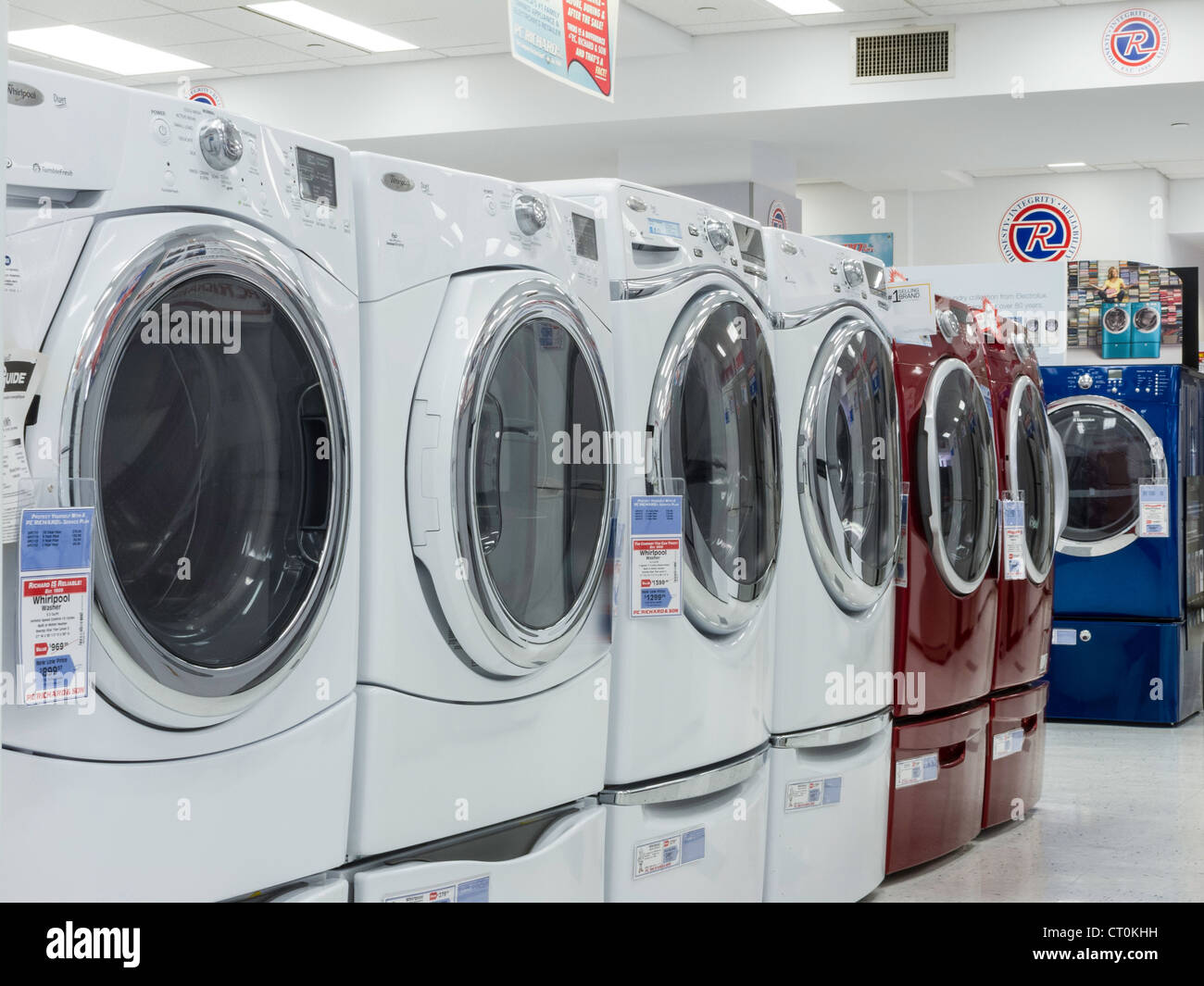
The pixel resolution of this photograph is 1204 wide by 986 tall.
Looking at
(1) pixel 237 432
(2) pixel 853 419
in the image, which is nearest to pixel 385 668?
(1) pixel 237 432

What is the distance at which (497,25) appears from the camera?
8.18 m

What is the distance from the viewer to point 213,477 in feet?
6.33

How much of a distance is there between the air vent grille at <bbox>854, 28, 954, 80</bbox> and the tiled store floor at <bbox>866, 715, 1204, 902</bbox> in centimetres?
429

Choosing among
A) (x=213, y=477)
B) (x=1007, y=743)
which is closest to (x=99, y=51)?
(x=1007, y=743)

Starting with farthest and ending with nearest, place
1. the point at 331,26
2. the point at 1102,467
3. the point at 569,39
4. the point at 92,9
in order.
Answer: the point at 331,26, the point at 92,9, the point at 1102,467, the point at 569,39

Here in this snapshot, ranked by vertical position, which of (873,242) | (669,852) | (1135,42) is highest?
(1135,42)

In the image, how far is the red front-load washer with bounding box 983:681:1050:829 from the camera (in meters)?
4.43

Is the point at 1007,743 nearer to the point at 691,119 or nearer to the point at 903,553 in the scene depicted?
the point at 903,553

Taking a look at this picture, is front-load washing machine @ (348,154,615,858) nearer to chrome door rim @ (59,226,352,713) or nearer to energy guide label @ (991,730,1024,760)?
chrome door rim @ (59,226,352,713)

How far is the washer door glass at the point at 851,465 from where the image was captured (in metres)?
3.32

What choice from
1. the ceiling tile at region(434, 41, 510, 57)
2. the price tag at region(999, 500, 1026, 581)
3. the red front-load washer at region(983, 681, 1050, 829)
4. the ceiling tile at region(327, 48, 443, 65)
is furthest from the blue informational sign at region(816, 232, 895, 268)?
the price tag at region(999, 500, 1026, 581)

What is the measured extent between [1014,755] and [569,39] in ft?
9.30
